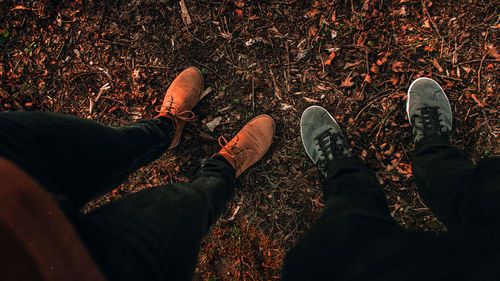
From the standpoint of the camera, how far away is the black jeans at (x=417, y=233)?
875 millimetres

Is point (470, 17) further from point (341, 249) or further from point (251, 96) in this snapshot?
point (341, 249)

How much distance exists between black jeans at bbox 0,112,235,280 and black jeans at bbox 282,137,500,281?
64 cm

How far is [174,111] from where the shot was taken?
7.42 feet

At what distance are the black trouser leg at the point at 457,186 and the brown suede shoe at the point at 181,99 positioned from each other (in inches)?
87.8

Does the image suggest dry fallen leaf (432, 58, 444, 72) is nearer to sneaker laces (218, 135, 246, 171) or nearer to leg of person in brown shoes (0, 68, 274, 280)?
sneaker laces (218, 135, 246, 171)

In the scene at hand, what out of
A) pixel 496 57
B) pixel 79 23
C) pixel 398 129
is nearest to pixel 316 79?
pixel 398 129

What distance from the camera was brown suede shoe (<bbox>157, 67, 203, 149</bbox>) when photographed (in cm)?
227

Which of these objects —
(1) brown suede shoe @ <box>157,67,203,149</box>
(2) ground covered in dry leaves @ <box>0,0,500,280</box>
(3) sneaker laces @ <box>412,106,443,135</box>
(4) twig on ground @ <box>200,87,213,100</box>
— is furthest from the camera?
(4) twig on ground @ <box>200,87,213,100</box>

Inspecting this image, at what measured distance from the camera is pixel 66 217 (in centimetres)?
95

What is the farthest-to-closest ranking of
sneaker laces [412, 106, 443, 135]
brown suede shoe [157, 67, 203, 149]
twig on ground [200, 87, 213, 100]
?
twig on ground [200, 87, 213, 100], brown suede shoe [157, 67, 203, 149], sneaker laces [412, 106, 443, 135]

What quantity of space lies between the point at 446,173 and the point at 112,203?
2.31m

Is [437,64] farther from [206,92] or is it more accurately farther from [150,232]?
[150,232]

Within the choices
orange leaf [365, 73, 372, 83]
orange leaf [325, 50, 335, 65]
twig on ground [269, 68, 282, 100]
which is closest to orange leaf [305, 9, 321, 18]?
orange leaf [325, 50, 335, 65]

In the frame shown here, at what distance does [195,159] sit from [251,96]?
920mm
